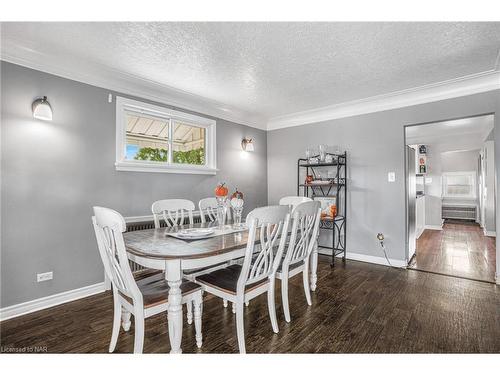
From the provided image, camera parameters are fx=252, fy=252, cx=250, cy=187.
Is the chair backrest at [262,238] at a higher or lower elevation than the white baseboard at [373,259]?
higher

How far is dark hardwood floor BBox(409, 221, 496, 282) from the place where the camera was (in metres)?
3.26

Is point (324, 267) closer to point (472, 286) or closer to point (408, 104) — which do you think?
point (472, 286)

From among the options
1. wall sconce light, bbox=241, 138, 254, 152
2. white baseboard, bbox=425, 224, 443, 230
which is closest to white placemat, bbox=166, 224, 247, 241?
wall sconce light, bbox=241, 138, 254, 152

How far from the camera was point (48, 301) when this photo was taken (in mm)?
2355

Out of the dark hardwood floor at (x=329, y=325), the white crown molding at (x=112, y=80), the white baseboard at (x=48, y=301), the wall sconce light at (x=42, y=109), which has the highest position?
the white crown molding at (x=112, y=80)

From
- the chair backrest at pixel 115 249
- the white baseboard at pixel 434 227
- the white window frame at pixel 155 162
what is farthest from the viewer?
the white baseboard at pixel 434 227

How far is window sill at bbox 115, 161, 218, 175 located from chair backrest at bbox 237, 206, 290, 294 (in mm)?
1886

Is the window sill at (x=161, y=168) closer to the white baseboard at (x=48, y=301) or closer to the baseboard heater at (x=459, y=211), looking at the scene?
the white baseboard at (x=48, y=301)

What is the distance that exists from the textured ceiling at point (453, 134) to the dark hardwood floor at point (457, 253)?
6.87ft

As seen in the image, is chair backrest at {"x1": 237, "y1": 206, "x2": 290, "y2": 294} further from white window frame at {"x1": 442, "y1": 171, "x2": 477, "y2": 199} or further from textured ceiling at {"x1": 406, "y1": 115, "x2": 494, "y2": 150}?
white window frame at {"x1": 442, "y1": 171, "x2": 477, "y2": 199}

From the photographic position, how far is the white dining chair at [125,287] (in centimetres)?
138

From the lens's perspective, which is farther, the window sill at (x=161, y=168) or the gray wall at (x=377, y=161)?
the gray wall at (x=377, y=161)

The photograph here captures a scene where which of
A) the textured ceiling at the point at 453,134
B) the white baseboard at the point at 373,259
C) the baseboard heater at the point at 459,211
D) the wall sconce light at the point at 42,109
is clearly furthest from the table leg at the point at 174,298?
the baseboard heater at the point at 459,211

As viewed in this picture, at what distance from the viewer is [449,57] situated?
2.45m
